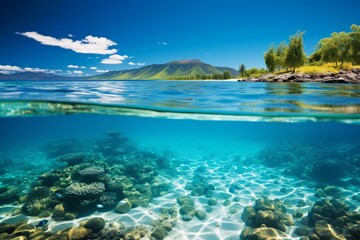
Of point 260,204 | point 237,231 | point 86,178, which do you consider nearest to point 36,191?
point 86,178

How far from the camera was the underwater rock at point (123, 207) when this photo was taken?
9.13 meters

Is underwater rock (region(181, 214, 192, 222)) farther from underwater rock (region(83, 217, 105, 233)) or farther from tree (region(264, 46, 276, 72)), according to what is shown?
tree (region(264, 46, 276, 72))

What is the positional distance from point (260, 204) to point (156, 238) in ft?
14.2

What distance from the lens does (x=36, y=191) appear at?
9.71 m

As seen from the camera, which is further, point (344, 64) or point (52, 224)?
point (344, 64)

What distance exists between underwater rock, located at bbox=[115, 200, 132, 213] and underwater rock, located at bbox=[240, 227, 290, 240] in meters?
4.64

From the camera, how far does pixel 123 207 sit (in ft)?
30.2

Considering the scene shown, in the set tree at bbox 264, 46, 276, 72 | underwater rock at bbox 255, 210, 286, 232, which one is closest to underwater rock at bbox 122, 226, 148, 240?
underwater rock at bbox 255, 210, 286, 232

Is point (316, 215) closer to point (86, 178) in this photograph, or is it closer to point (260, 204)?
point (260, 204)

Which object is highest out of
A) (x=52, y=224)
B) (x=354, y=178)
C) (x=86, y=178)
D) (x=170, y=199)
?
(x=86, y=178)

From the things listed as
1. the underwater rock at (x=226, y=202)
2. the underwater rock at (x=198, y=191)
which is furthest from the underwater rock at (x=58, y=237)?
the underwater rock at (x=226, y=202)

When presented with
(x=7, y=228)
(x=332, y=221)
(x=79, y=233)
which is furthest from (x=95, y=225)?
(x=332, y=221)

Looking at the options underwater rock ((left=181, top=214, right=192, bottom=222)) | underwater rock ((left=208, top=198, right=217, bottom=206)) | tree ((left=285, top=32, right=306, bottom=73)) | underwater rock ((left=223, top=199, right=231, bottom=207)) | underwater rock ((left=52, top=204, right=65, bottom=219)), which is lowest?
underwater rock ((left=223, top=199, right=231, bottom=207))

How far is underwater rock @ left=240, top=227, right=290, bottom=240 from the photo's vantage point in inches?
274
